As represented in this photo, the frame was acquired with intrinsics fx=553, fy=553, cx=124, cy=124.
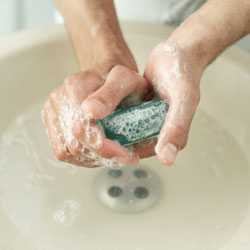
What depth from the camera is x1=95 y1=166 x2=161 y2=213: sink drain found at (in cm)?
64

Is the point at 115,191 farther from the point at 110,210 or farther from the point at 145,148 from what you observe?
the point at 145,148

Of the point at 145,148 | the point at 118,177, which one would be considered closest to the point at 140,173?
the point at 118,177

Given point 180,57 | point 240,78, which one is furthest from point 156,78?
point 240,78

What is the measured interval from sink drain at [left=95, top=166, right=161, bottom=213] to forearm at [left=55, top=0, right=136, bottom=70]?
14 centimetres

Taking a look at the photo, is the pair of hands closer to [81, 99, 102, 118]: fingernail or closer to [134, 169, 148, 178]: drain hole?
[81, 99, 102, 118]: fingernail

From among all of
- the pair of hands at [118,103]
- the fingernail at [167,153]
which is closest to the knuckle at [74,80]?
the pair of hands at [118,103]

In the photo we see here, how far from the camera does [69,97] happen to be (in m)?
0.52

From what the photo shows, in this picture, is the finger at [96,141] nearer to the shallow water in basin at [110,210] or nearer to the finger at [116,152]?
the finger at [116,152]

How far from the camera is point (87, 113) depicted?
48 centimetres

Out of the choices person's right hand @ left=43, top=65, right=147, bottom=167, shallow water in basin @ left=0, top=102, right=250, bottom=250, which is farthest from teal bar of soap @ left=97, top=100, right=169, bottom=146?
shallow water in basin @ left=0, top=102, right=250, bottom=250

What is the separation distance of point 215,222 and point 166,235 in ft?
0.18

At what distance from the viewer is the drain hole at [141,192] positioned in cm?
65

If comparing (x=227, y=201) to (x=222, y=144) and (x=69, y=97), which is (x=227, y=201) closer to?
(x=222, y=144)

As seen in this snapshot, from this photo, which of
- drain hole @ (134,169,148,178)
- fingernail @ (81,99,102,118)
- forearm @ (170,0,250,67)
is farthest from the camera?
drain hole @ (134,169,148,178)
